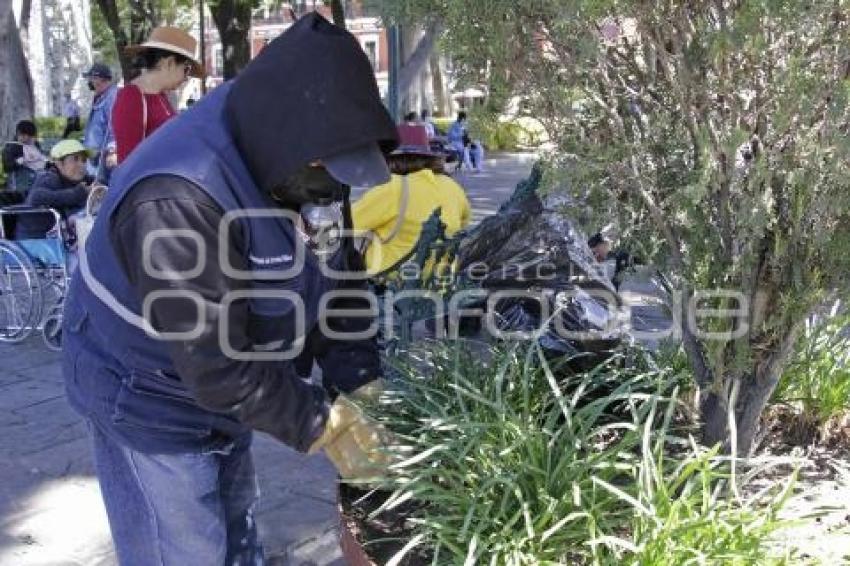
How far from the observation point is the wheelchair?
6035mm

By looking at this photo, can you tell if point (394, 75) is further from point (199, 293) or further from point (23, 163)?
point (199, 293)

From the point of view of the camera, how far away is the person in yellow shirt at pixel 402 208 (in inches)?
190

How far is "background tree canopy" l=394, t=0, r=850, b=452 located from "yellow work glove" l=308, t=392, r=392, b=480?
0.86m

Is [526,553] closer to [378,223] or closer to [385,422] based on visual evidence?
[385,422]

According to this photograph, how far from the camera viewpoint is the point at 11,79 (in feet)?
45.0

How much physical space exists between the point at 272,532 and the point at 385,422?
3.14ft

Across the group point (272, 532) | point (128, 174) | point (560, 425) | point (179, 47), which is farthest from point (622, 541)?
point (179, 47)

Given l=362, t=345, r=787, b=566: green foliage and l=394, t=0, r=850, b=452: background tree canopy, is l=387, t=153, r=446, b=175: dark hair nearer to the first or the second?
l=394, t=0, r=850, b=452: background tree canopy

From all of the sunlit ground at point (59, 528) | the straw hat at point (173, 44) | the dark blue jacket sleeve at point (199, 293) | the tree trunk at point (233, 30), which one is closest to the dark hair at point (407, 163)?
the straw hat at point (173, 44)

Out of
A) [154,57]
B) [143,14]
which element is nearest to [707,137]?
A: [154,57]

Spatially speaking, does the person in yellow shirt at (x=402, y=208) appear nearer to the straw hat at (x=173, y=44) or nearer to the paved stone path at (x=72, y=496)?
the paved stone path at (x=72, y=496)

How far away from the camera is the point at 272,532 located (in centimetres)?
349

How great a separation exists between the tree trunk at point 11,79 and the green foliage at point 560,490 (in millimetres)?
12018

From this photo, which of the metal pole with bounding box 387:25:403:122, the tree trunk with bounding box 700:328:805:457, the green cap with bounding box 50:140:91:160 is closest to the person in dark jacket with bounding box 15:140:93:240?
the green cap with bounding box 50:140:91:160
